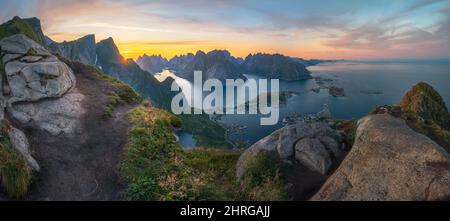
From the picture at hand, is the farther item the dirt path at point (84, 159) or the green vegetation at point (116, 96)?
the green vegetation at point (116, 96)

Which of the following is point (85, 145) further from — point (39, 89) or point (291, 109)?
point (291, 109)

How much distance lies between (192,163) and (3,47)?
1568 centimetres

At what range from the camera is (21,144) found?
14.6 metres

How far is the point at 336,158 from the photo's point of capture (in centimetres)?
1525

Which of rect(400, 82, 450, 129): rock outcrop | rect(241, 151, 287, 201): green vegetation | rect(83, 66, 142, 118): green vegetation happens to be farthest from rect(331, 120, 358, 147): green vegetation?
rect(83, 66, 142, 118): green vegetation

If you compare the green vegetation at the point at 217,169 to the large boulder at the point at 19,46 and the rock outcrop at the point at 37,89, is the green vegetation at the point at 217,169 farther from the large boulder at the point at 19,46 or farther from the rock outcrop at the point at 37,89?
the large boulder at the point at 19,46

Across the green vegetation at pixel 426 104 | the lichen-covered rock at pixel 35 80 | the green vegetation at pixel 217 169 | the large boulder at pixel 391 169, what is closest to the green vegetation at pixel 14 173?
the green vegetation at pixel 217 169

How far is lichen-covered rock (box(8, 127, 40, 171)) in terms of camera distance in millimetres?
13569

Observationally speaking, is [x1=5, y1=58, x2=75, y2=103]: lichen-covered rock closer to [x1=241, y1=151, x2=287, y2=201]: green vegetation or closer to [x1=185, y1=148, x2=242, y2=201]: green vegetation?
[x1=185, y1=148, x2=242, y2=201]: green vegetation

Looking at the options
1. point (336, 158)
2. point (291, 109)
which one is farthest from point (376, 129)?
point (291, 109)

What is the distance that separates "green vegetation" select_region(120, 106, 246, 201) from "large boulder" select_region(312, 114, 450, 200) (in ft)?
16.0

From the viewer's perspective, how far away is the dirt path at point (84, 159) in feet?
41.7

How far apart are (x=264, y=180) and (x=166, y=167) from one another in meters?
4.66

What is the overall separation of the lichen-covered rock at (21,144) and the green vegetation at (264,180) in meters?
9.28
